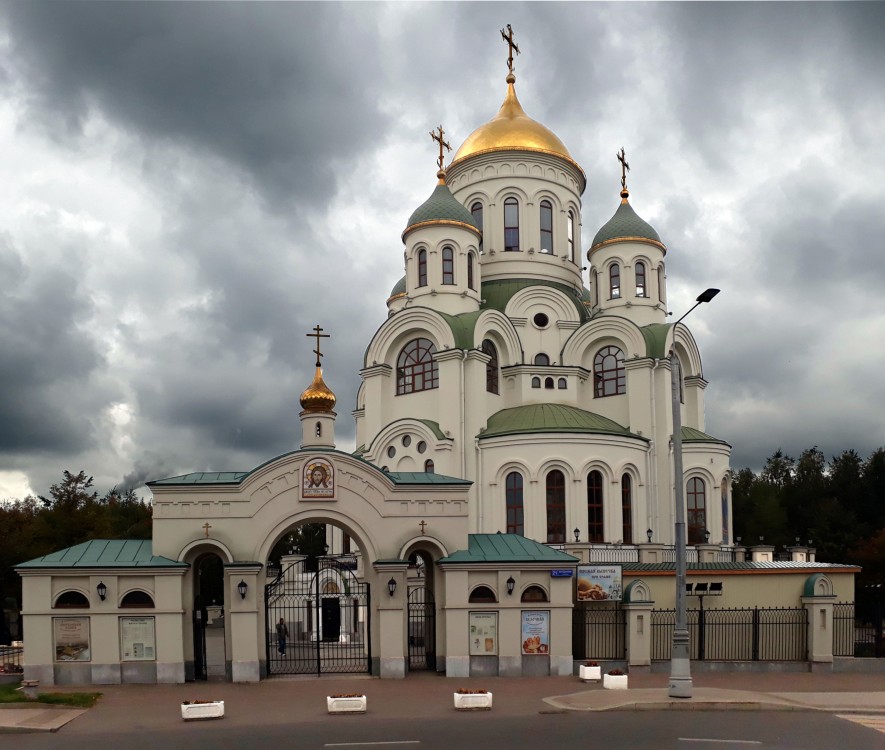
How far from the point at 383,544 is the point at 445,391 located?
13.2 metres

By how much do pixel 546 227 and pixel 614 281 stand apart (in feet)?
14.1

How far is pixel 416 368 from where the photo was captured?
3953 centimetres

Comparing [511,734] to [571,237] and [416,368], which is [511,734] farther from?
[571,237]

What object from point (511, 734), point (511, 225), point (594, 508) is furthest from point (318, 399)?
point (511, 734)

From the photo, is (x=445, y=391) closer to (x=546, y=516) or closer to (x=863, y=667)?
(x=546, y=516)

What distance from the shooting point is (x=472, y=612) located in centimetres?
2427

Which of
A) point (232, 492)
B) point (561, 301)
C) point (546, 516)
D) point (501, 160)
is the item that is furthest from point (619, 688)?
point (501, 160)

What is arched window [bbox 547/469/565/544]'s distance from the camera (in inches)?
1400

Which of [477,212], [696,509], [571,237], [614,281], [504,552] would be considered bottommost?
[696,509]

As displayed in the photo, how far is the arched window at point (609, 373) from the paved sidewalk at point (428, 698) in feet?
52.9

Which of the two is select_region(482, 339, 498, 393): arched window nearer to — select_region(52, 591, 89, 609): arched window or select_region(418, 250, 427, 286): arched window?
select_region(418, 250, 427, 286): arched window

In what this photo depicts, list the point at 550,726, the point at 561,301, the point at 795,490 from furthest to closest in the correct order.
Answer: the point at 795,490
the point at 561,301
the point at 550,726

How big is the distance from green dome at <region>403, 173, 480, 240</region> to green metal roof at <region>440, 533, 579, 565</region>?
Result: 17520 millimetres

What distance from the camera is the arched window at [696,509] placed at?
37.4 metres
